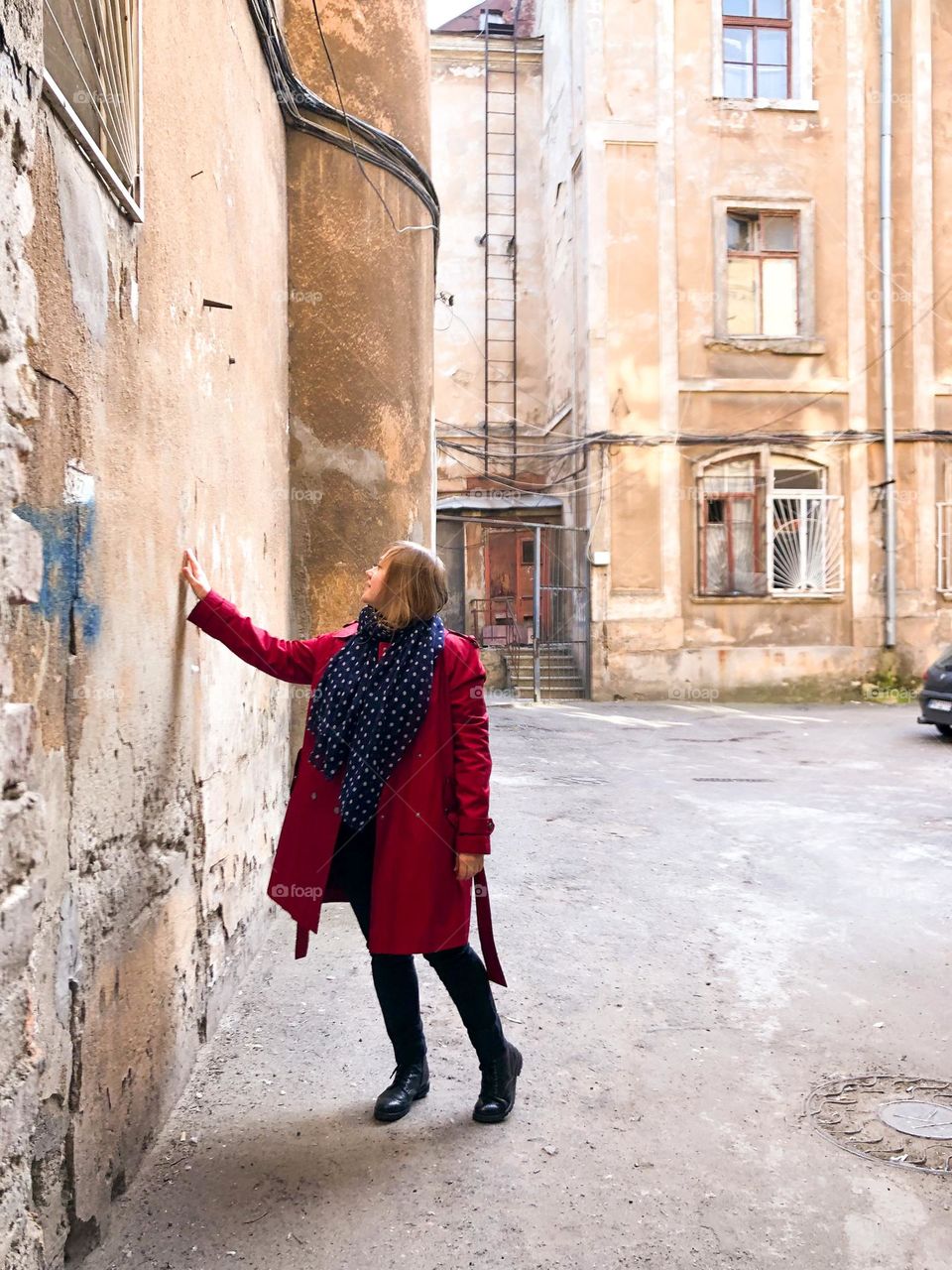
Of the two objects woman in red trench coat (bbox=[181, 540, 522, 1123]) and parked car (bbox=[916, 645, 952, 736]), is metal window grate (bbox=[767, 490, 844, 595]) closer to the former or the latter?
parked car (bbox=[916, 645, 952, 736])

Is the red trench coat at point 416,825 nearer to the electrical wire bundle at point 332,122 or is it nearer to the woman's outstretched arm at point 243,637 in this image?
the woman's outstretched arm at point 243,637

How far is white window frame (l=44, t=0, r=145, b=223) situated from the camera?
2.12 metres

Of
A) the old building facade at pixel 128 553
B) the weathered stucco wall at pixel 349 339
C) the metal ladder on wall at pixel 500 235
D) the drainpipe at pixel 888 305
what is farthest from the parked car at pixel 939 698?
the metal ladder on wall at pixel 500 235

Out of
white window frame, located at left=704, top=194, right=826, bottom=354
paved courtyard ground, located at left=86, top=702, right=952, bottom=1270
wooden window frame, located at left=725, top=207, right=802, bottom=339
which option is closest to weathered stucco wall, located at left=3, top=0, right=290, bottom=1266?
paved courtyard ground, located at left=86, top=702, right=952, bottom=1270

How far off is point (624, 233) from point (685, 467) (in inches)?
148

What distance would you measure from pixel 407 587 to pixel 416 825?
0.66 m

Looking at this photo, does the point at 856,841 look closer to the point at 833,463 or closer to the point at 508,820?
the point at 508,820

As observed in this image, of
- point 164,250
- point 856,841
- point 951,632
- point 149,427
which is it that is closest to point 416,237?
point 164,250

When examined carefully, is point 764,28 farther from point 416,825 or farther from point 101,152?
point 416,825

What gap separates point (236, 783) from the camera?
155 inches

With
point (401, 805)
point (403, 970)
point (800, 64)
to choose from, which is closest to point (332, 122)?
point (401, 805)

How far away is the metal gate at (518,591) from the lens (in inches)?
673

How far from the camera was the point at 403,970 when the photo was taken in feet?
10.0

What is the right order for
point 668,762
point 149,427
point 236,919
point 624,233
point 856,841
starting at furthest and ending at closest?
1. point 624,233
2. point 668,762
3. point 856,841
4. point 236,919
5. point 149,427
